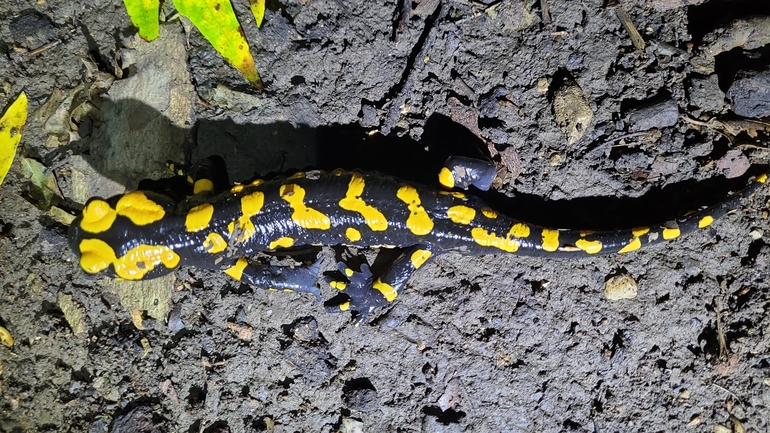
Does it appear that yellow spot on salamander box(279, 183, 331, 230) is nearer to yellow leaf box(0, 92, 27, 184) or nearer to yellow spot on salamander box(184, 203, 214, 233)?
yellow spot on salamander box(184, 203, 214, 233)

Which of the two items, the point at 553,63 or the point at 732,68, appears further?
the point at 553,63

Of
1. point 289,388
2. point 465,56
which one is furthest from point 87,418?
point 465,56

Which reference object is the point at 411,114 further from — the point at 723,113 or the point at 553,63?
the point at 723,113

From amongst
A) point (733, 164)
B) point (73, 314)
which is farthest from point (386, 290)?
point (733, 164)

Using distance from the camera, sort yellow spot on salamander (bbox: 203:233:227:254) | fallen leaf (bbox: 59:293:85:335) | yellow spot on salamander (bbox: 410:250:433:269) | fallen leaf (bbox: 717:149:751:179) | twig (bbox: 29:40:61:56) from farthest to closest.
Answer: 1. twig (bbox: 29:40:61:56)
2. fallen leaf (bbox: 59:293:85:335)
3. yellow spot on salamander (bbox: 410:250:433:269)
4. fallen leaf (bbox: 717:149:751:179)
5. yellow spot on salamander (bbox: 203:233:227:254)

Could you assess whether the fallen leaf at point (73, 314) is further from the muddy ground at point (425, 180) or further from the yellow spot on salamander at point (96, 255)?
the yellow spot on salamander at point (96, 255)

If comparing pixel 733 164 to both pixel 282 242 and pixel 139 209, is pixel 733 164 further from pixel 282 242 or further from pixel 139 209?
pixel 139 209

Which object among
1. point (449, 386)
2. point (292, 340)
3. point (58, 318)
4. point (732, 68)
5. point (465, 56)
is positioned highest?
point (465, 56)

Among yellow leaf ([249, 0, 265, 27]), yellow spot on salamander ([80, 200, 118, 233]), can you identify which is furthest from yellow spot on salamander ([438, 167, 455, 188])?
yellow spot on salamander ([80, 200, 118, 233])
